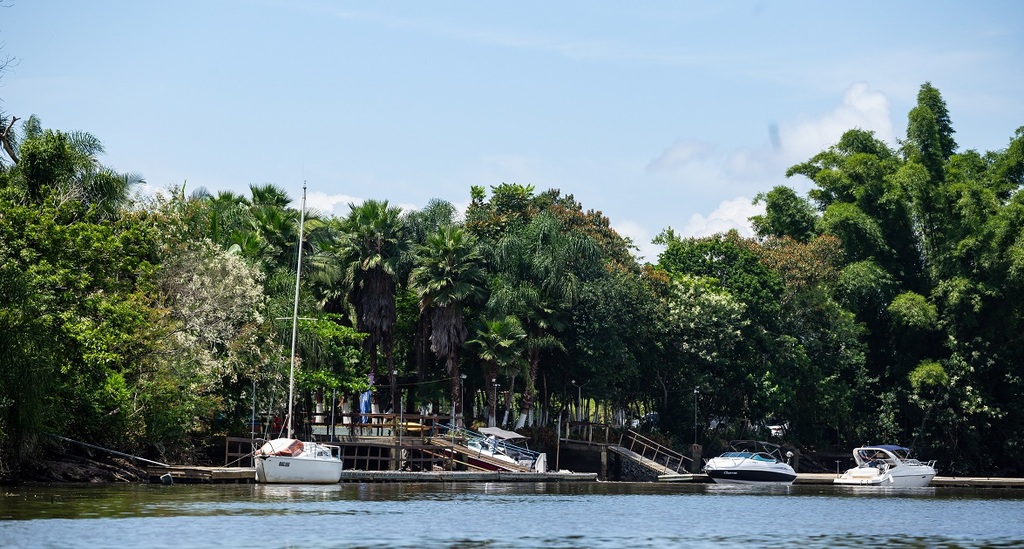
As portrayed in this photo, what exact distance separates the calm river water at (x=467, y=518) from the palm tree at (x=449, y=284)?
52.4 ft

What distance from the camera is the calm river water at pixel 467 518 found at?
28.3 meters

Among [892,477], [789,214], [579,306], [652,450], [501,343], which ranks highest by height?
[789,214]

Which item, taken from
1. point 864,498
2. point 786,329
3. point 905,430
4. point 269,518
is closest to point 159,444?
point 269,518

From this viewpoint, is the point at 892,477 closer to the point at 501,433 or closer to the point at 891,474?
the point at 891,474

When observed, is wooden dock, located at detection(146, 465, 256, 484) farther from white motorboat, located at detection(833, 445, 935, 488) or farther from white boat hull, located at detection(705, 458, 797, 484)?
white motorboat, located at detection(833, 445, 935, 488)

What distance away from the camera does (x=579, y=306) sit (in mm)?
71750

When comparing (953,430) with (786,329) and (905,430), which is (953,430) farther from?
(786,329)

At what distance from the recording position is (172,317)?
5250 centimetres

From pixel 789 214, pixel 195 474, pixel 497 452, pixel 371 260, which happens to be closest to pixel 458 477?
pixel 497 452

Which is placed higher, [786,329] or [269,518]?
[786,329]

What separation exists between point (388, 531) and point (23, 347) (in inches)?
586

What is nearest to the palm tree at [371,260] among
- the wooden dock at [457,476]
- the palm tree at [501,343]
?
the palm tree at [501,343]

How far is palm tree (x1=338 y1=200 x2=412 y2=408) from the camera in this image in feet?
221

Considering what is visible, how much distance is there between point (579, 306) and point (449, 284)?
337 inches
